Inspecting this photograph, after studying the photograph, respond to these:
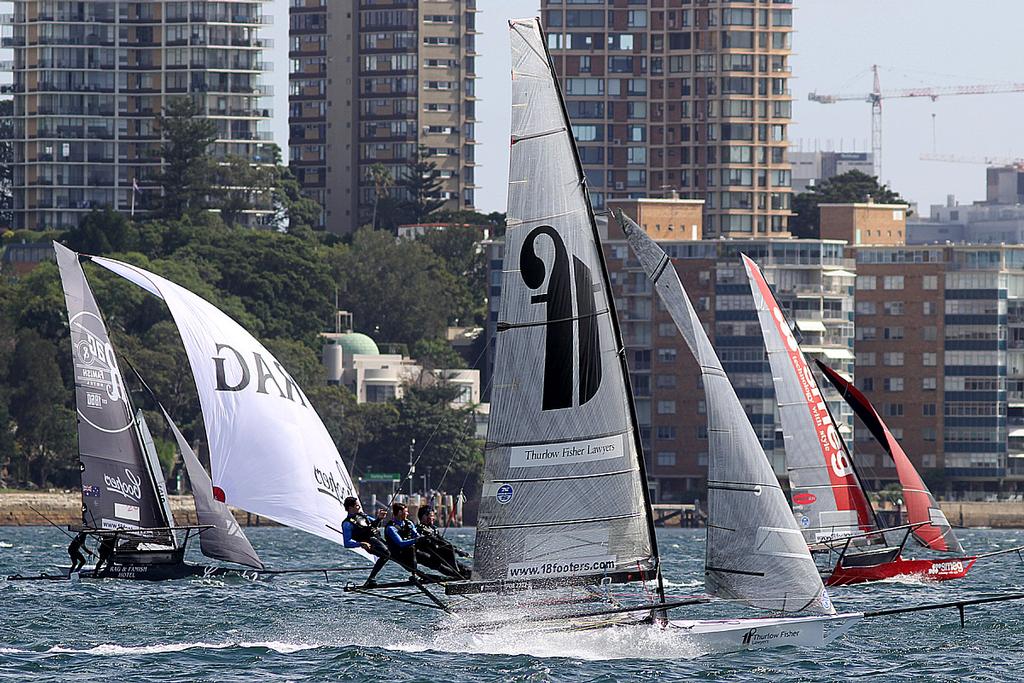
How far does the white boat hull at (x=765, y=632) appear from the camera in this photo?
1037 inches

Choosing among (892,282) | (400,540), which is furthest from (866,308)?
(400,540)

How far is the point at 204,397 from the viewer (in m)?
29.7

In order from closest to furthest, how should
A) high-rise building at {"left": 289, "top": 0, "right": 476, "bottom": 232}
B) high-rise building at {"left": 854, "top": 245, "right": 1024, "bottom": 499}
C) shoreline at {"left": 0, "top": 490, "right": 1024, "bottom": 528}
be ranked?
shoreline at {"left": 0, "top": 490, "right": 1024, "bottom": 528} < high-rise building at {"left": 854, "top": 245, "right": 1024, "bottom": 499} < high-rise building at {"left": 289, "top": 0, "right": 476, "bottom": 232}

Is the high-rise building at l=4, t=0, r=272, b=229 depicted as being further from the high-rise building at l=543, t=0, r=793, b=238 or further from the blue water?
the blue water

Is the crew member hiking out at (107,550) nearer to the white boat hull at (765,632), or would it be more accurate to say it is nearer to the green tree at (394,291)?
the white boat hull at (765,632)

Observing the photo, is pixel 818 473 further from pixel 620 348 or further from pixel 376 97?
pixel 376 97

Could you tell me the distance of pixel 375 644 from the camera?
30641 mm

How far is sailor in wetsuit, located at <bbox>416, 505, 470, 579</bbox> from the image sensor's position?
2633 centimetres

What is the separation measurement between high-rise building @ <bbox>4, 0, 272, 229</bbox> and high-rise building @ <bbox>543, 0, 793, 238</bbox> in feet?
74.6

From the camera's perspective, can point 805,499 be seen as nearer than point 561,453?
No

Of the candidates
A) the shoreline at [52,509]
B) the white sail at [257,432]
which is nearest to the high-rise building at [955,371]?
the shoreline at [52,509]

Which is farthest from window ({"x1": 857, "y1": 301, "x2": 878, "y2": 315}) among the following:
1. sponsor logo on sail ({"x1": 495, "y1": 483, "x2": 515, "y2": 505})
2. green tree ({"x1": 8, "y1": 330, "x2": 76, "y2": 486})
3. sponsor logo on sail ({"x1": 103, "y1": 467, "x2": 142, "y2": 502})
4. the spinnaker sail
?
sponsor logo on sail ({"x1": 495, "y1": 483, "x2": 515, "y2": 505})

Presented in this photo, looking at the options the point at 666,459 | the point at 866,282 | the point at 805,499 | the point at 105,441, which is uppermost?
the point at 866,282

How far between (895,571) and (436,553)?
1642 cm
